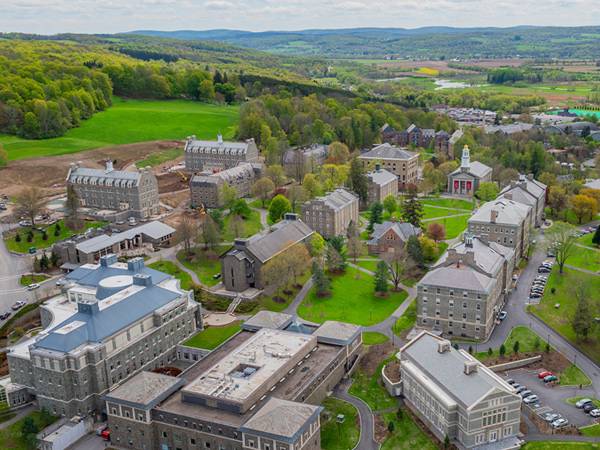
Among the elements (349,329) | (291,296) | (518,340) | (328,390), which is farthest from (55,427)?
(518,340)

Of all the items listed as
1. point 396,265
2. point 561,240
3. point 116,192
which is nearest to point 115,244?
point 116,192

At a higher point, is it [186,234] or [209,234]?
[209,234]

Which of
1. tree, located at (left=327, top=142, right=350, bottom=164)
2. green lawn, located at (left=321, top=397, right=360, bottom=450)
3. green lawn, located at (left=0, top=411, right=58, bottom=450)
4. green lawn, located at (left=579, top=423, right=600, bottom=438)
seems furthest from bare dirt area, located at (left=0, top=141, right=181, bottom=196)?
green lawn, located at (left=579, top=423, right=600, bottom=438)

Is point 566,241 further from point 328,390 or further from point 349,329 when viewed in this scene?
point 328,390

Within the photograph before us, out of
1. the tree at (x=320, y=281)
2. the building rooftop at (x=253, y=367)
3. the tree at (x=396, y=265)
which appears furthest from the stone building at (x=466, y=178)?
the building rooftop at (x=253, y=367)

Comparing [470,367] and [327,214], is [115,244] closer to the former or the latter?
[327,214]
